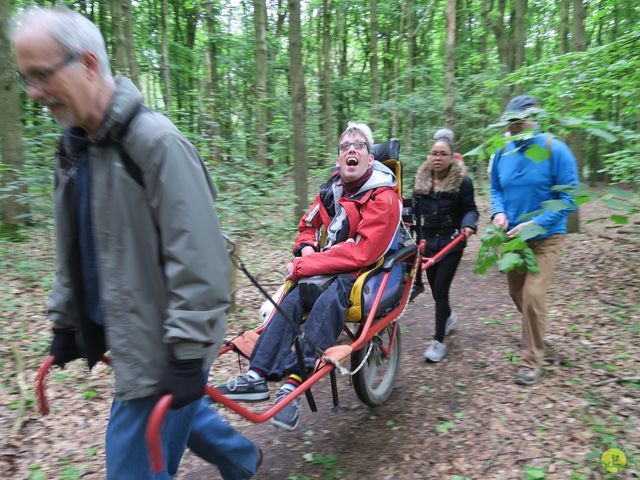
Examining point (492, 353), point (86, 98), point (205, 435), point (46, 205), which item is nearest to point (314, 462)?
point (205, 435)

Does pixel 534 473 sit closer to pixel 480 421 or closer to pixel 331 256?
pixel 480 421

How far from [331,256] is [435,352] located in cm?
205

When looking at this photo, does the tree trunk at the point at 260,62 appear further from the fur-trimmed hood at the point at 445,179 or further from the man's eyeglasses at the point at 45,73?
the man's eyeglasses at the point at 45,73

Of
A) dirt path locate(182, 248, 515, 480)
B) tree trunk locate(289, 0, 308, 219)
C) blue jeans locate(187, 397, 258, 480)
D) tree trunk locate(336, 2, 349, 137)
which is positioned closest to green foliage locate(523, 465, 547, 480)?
dirt path locate(182, 248, 515, 480)

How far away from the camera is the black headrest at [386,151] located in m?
4.14


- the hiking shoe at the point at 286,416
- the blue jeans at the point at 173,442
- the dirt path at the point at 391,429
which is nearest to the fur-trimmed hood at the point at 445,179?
the dirt path at the point at 391,429

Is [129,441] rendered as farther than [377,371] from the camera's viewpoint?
No

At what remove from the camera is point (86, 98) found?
1.59 meters

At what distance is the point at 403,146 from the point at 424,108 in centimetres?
139

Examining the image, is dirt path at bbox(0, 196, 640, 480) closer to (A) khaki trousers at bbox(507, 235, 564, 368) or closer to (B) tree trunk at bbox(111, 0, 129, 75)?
(A) khaki trousers at bbox(507, 235, 564, 368)

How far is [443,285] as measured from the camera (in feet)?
15.8

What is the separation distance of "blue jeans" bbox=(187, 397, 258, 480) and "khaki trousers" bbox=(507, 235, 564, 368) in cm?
283

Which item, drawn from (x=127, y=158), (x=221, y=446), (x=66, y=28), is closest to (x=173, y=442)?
(x=221, y=446)

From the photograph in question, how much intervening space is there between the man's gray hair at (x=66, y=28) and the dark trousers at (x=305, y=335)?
193 centimetres
